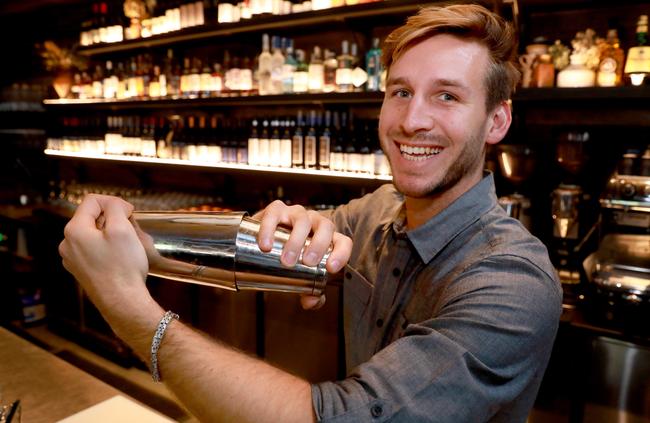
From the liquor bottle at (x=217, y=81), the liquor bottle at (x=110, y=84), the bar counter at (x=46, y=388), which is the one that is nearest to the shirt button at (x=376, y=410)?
the bar counter at (x=46, y=388)

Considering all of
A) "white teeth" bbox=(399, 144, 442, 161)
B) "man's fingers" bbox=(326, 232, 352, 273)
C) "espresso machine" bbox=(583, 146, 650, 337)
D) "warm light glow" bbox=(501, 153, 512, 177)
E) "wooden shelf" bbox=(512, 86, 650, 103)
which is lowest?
"espresso machine" bbox=(583, 146, 650, 337)

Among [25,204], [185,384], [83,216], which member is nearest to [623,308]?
[185,384]

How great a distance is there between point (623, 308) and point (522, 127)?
3.52 ft

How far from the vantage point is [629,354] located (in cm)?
196

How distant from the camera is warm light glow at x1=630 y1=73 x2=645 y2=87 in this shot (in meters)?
2.03

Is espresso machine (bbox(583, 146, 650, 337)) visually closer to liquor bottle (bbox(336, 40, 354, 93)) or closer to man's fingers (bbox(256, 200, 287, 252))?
liquor bottle (bbox(336, 40, 354, 93))

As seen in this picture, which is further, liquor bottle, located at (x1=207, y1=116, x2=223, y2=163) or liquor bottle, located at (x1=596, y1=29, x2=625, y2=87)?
liquor bottle, located at (x1=207, y1=116, x2=223, y2=163)

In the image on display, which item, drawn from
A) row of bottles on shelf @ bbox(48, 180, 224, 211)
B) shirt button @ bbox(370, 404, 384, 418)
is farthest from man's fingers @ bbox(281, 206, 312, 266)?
row of bottles on shelf @ bbox(48, 180, 224, 211)

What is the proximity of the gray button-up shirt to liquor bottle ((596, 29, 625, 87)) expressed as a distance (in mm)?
1281

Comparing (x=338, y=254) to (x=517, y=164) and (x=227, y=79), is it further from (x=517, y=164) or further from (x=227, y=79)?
(x=227, y=79)

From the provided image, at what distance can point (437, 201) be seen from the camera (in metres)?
1.28

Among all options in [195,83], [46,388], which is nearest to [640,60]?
[46,388]

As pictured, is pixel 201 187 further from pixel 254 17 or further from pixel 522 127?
pixel 522 127

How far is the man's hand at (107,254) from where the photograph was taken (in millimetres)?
672
